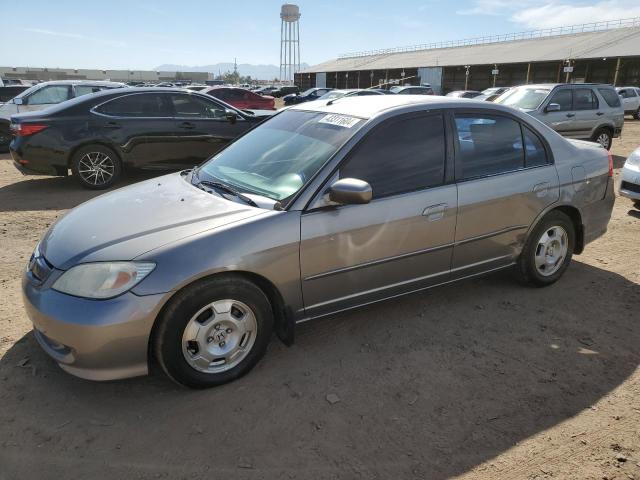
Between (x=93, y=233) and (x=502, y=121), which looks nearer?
(x=93, y=233)

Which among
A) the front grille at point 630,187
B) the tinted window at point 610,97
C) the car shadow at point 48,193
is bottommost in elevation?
the car shadow at point 48,193

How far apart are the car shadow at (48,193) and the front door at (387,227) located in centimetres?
519

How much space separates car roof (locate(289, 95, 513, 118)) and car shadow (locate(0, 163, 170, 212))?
15.5 feet

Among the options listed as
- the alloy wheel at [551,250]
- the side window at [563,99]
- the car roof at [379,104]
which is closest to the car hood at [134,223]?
the car roof at [379,104]

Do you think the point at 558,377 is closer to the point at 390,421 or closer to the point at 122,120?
the point at 390,421

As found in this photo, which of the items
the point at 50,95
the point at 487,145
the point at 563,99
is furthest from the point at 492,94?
the point at 487,145

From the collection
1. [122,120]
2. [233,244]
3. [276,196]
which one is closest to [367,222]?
[276,196]

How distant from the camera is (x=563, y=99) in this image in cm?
1098

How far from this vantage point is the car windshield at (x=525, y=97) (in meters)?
10.8

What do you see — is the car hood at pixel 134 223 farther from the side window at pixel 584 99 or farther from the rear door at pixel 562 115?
the side window at pixel 584 99

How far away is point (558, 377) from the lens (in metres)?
3.13

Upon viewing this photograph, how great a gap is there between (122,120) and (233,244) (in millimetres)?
5983

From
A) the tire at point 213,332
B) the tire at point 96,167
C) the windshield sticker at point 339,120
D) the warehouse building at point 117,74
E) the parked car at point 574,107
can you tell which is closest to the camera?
the tire at point 213,332

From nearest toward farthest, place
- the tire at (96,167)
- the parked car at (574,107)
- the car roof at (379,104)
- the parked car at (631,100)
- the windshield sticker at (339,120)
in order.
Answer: the windshield sticker at (339,120) → the car roof at (379,104) → the tire at (96,167) → the parked car at (574,107) → the parked car at (631,100)
